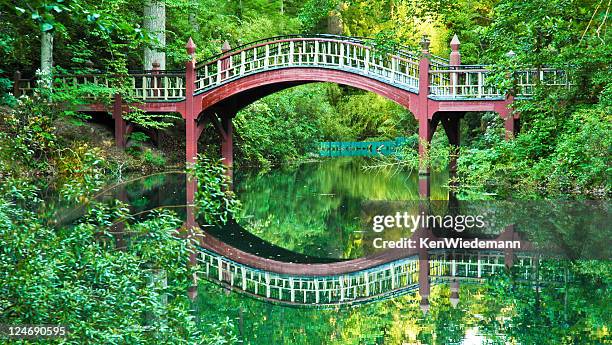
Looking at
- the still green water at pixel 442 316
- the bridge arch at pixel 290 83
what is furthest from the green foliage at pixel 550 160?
the still green water at pixel 442 316

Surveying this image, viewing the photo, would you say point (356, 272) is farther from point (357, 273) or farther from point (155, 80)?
point (155, 80)

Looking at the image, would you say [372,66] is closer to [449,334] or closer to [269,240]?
[269,240]

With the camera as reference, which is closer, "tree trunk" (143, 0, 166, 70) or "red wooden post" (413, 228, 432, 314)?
"red wooden post" (413, 228, 432, 314)

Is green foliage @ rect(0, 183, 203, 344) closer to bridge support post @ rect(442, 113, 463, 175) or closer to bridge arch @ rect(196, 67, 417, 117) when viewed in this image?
bridge arch @ rect(196, 67, 417, 117)

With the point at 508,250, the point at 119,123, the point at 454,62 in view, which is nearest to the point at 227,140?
the point at 119,123

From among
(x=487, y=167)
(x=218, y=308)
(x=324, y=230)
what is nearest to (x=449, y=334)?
(x=218, y=308)

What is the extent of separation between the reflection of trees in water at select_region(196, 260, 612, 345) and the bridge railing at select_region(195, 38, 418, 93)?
10.9 m

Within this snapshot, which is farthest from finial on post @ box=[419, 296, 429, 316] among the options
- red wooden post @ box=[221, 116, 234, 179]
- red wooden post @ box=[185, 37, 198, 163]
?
red wooden post @ box=[221, 116, 234, 179]

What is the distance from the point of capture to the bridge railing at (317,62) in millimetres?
17875

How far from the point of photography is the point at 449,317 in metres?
6.14

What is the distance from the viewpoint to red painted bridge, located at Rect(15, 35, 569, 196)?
17.1m

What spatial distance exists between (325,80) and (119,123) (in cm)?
525

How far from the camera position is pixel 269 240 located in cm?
1029

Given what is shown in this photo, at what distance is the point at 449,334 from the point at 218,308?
1915mm
